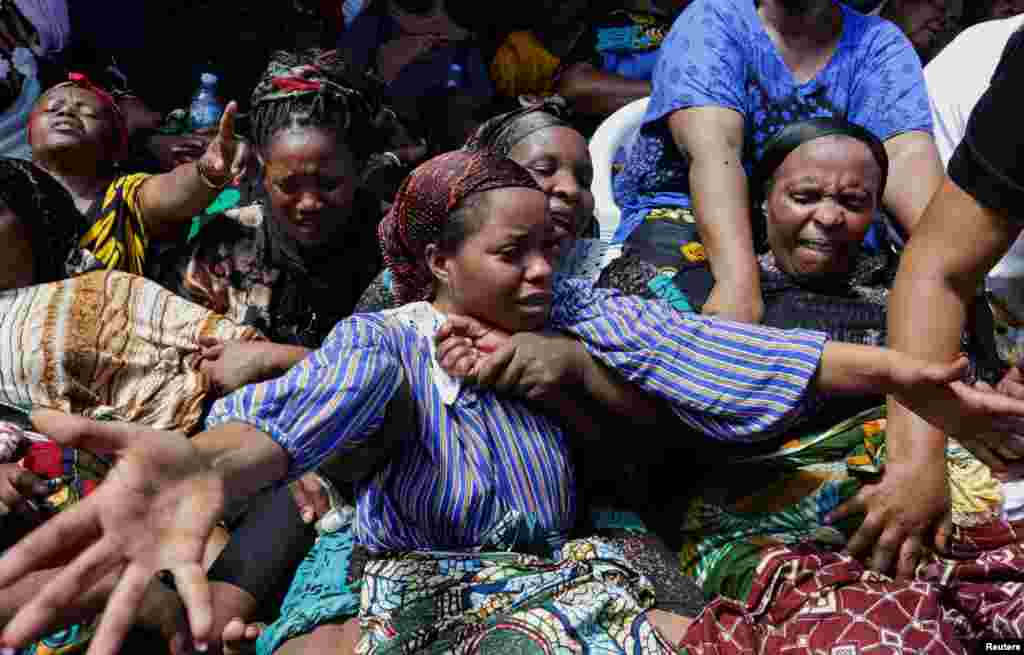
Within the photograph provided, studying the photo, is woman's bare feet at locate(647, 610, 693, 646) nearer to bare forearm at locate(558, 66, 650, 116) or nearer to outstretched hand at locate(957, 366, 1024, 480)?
outstretched hand at locate(957, 366, 1024, 480)

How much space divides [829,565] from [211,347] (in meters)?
1.65

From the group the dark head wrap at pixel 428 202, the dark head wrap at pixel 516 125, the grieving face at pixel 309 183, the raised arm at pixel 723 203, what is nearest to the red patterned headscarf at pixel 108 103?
the grieving face at pixel 309 183

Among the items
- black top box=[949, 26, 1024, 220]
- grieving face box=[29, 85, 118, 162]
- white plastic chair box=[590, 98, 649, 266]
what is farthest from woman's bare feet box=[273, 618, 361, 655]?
grieving face box=[29, 85, 118, 162]

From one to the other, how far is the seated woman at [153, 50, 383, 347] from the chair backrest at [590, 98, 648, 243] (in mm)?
767

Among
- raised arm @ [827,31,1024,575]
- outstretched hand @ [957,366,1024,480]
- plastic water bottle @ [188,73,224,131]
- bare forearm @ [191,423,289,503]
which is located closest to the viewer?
bare forearm @ [191,423,289,503]

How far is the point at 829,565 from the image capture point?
1896 millimetres

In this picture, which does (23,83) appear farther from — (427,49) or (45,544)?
(45,544)

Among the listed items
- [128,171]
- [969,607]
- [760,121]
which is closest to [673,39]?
[760,121]

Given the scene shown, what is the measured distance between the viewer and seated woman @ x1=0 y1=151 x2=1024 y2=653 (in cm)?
173

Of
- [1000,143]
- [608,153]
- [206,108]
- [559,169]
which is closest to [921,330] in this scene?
[1000,143]

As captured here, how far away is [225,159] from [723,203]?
147cm

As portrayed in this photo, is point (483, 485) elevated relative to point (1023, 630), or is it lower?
elevated

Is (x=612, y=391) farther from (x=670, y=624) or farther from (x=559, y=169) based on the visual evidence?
(x=559, y=169)

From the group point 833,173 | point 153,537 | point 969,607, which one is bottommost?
point 969,607
